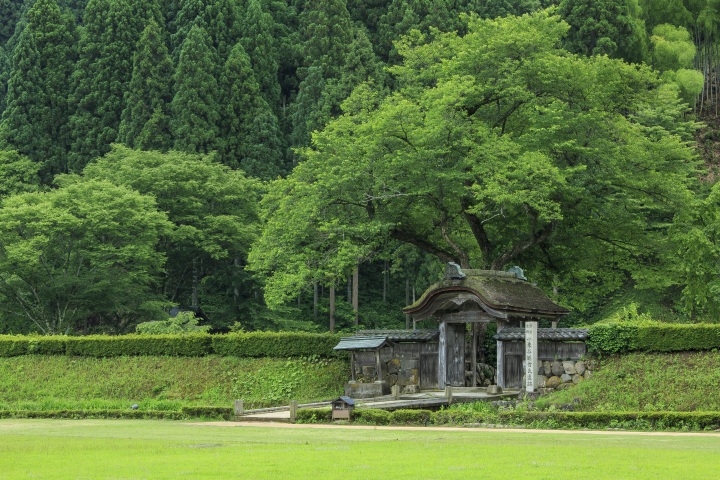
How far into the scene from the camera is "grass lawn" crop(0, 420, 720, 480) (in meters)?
14.4

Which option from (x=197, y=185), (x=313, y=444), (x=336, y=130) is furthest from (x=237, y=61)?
(x=313, y=444)

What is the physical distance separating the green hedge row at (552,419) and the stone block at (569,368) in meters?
6.22

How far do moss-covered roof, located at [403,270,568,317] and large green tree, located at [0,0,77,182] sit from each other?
46637 millimetres

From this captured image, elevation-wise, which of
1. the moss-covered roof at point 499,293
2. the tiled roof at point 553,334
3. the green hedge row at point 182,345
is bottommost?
the green hedge row at point 182,345

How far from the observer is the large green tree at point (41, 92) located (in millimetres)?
74812

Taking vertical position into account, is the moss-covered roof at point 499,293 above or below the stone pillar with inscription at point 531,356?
above

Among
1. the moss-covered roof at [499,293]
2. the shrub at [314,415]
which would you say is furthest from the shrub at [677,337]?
the shrub at [314,415]

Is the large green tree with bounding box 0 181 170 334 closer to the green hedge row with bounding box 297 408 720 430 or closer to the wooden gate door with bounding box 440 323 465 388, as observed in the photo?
the wooden gate door with bounding box 440 323 465 388

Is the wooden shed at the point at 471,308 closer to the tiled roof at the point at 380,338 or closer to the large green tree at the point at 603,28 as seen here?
the tiled roof at the point at 380,338

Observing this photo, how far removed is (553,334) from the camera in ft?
102

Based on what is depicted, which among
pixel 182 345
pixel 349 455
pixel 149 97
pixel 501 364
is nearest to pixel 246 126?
pixel 149 97

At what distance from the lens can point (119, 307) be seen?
52906mm

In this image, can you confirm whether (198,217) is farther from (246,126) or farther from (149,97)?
(149,97)

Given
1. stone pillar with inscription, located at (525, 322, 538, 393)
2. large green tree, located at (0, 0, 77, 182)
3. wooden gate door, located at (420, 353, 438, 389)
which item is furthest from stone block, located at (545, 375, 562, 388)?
large green tree, located at (0, 0, 77, 182)
